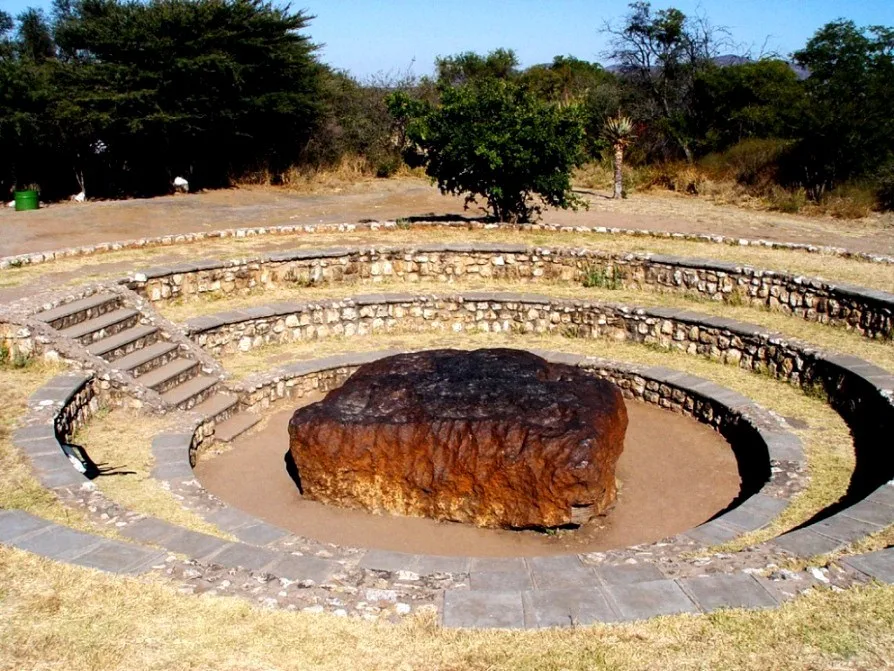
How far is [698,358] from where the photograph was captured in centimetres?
1098

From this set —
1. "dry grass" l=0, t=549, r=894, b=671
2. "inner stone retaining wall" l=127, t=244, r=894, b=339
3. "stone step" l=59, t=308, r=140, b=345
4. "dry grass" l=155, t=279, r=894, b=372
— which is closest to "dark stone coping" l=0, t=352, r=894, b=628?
"dry grass" l=0, t=549, r=894, b=671

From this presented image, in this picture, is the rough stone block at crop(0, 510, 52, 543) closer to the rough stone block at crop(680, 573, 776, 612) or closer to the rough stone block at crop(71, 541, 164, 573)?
the rough stone block at crop(71, 541, 164, 573)

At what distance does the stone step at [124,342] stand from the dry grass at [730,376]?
1.02 m

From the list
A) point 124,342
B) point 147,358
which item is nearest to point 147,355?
point 147,358

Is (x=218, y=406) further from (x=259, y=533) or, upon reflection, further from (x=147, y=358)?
(x=259, y=533)

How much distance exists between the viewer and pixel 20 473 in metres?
6.44

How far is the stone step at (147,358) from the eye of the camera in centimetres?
953

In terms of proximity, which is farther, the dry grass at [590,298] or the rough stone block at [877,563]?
the dry grass at [590,298]

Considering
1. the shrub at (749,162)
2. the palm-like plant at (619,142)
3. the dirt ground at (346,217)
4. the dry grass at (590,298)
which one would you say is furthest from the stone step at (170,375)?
the shrub at (749,162)

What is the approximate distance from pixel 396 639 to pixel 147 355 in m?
6.78

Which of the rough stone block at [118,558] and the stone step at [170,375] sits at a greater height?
the rough stone block at [118,558]

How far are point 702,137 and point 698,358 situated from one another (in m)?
19.8

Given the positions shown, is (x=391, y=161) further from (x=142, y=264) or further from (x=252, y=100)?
(x=142, y=264)

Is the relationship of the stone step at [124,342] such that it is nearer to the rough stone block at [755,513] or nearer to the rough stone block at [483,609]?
the rough stone block at [483,609]
